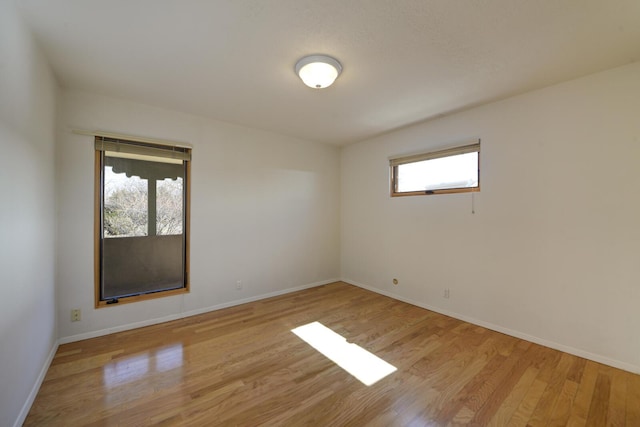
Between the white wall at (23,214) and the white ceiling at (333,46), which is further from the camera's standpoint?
the white ceiling at (333,46)

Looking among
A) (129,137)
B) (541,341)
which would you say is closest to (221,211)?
(129,137)

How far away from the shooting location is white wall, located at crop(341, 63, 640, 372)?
2.15 metres

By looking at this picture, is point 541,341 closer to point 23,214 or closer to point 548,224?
point 548,224

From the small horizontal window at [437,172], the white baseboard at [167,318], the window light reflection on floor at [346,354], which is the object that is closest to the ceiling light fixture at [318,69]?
the small horizontal window at [437,172]

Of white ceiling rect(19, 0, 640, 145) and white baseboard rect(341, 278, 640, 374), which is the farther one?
white baseboard rect(341, 278, 640, 374)

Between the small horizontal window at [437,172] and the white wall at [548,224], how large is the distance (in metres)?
0.11

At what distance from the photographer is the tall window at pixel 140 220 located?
2.76 m

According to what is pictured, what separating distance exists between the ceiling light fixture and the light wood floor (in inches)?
95.4

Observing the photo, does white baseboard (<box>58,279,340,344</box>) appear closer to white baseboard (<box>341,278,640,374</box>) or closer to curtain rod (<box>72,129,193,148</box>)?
white baseboard (<box>341,278,640,374</box>)

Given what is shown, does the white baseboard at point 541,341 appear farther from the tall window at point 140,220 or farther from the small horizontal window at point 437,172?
the tall window at point 140,220

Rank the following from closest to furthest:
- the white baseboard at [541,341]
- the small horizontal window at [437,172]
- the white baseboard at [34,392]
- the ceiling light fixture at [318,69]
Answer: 1. the white baseboard at [34,392]
2. the ceiling light fixture at [318,69]
3. the white baseboard at [541,341]
4. the small horizontal window at [437,172]

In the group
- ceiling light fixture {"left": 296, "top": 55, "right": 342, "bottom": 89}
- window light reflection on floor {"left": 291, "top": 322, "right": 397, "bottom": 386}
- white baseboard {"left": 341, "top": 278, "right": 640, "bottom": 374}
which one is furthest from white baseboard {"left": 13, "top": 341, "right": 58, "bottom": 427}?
white baseboard {"left": 341, "top": 278, "right": 640, "bottom": 374}

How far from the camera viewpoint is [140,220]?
296 cm

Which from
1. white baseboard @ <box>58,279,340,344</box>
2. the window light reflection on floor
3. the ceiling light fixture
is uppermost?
the ceiling light fixture
